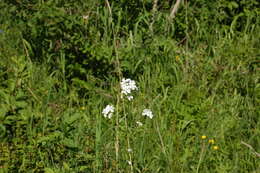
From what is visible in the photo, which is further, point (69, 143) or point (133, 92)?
point (133, 92)

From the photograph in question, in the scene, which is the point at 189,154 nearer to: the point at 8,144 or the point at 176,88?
the point at 176,88

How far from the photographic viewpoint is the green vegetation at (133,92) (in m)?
2.44

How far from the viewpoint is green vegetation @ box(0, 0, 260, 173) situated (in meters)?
2.44

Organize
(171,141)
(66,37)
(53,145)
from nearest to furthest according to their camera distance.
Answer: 1. (53,145)
2. (171,141)
3. (66,37)

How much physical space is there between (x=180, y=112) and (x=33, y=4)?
163 centimetres

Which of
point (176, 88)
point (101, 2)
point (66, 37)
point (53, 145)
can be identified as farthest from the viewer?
point (101, 2)

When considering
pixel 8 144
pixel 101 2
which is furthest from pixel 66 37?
pixel 8 144

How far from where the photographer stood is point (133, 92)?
311 cm

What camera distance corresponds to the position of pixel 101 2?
409 cm

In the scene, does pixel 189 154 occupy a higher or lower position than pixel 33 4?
lower

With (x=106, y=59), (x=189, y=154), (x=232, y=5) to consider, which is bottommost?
(x=189, y=154)

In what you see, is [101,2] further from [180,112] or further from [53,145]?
[53,145]

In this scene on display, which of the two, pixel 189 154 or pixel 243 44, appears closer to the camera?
pixel 189 154

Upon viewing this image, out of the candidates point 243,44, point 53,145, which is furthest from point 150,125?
point 243,44
